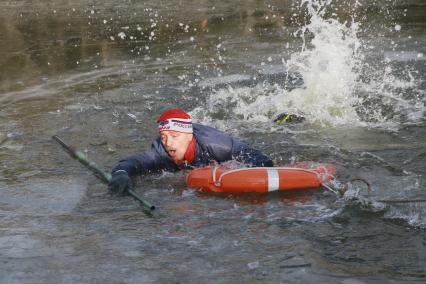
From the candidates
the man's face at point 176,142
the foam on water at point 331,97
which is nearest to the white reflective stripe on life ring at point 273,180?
the man's face at point 176,142

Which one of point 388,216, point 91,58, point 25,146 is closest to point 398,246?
point 388,216

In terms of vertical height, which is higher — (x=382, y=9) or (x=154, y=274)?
(x=382, y=9)

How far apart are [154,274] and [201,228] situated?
82 centimetres

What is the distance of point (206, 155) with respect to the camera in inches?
248

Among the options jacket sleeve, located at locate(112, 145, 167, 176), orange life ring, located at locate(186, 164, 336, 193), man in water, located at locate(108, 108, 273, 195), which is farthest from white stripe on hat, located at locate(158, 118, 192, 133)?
orange life ring, located at locate(186, 164, 336, 193)

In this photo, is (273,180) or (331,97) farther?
(331,97)

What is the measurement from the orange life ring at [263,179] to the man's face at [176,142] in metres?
0.41

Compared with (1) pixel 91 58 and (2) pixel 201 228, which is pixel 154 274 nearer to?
(2) pixel 201 228

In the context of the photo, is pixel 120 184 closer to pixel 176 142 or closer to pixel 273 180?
pixel 176 142

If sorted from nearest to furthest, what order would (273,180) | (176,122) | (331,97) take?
(273,180)
(176,122)
(331,97)

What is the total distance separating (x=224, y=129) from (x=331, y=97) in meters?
1.72

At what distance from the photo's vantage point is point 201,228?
5.24 m

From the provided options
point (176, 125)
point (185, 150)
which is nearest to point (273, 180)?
point (185, 150)

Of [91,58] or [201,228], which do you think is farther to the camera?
[91,58]
